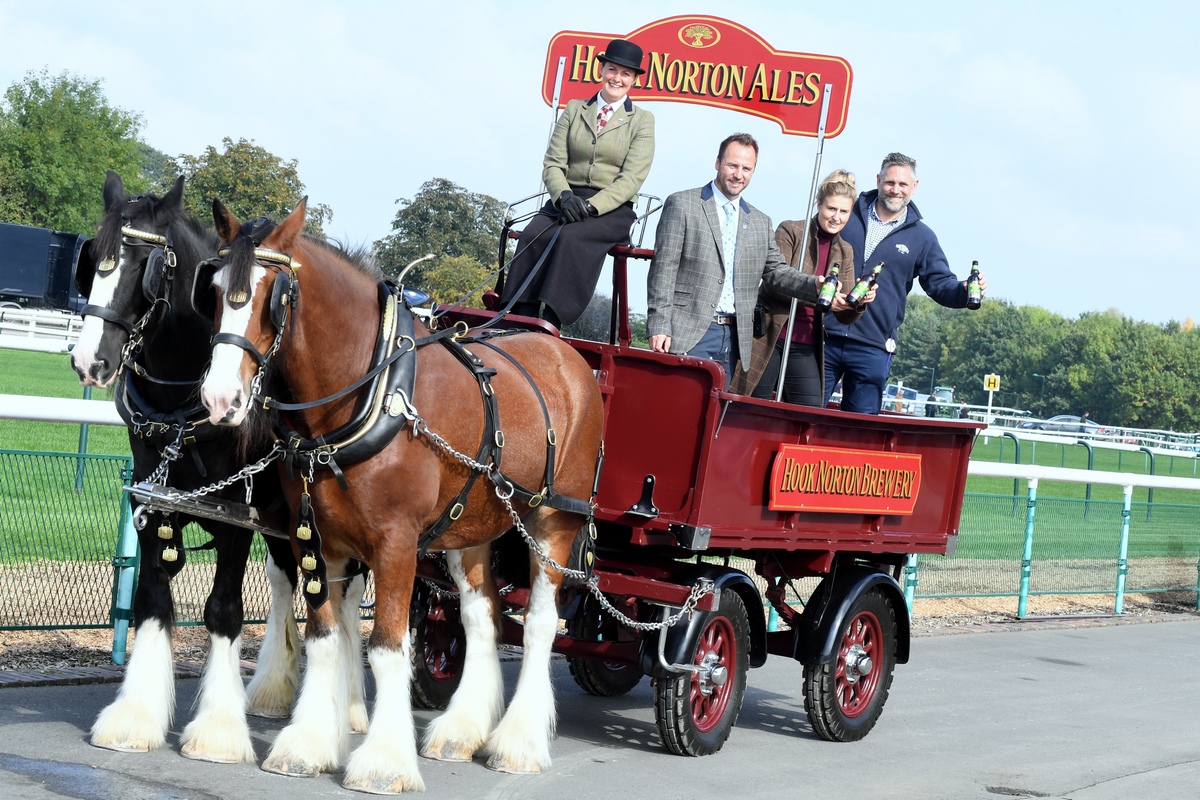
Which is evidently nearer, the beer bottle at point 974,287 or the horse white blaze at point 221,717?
the horse white blaze at point 221,717

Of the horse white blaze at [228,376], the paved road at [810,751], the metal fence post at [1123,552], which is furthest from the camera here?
the metal fence post at [1123,552]

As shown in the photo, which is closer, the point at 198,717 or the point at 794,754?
the point at 198,717

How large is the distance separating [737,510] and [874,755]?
1557 millimetres

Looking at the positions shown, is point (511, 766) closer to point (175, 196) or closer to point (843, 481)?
point (843, 481)

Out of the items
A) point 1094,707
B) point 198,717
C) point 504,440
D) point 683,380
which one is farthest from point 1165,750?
point 198,717

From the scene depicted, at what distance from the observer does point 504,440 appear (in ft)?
19.7

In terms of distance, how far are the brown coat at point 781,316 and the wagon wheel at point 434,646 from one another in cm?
202

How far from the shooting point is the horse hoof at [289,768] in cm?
547

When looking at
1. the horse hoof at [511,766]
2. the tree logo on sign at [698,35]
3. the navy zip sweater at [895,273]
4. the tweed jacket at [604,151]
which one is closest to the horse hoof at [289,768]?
the horse hoof at [511,766]

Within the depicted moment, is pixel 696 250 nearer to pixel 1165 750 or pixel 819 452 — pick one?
pixel 819 452

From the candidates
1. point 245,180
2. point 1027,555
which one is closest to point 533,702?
point 1027,555

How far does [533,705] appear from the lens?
619 cm

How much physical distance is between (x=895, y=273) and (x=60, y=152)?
207 ft

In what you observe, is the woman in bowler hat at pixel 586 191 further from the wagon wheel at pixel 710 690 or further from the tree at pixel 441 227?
the tree at pixel 441 227
